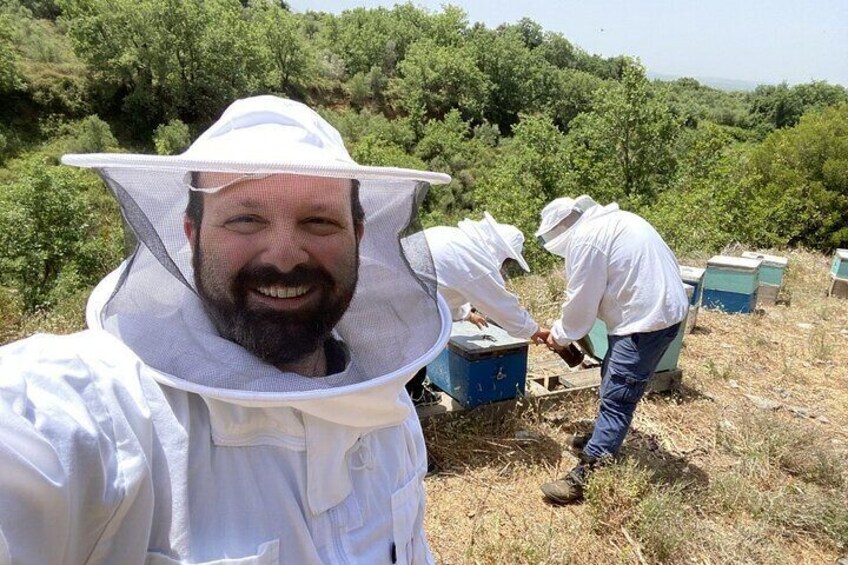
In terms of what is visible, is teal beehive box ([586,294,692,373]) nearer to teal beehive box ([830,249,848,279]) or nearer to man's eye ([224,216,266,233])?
man's eye ([224,216,266,233])

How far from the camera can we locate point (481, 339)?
3.75 m

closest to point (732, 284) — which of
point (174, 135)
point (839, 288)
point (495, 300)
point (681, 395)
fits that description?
point (839, 288)

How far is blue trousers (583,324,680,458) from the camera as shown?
126 inches

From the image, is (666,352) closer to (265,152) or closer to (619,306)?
(619,306)

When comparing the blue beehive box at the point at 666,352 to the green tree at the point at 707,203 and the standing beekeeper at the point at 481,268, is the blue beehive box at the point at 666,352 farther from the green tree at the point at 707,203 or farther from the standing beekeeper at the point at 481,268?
the green tree at the point at 707,203

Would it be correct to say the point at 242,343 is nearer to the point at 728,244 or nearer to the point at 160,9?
the point at 728,244

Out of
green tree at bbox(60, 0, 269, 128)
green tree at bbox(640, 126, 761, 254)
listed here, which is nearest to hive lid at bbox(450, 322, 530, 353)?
green tree at bbox(640, 126, 761, 254)

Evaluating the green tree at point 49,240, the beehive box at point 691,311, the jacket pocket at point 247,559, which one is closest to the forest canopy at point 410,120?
the green tree at point 49,240

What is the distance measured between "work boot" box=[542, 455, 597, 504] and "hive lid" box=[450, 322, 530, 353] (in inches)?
33.3

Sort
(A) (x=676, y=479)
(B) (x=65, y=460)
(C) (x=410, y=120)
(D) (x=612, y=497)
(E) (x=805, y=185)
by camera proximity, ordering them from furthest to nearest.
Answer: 1. (C) (x=410, y=120)
2. (E) (x=805, y=185)
3. (A) (x=676, y=479)
4. (D) (x=612, y=497)
5. (B) (x=65, y=460)

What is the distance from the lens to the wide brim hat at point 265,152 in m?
0.80

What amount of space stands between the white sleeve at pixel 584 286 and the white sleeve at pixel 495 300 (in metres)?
0.33

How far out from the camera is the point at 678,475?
362cm

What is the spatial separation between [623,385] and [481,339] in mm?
965
